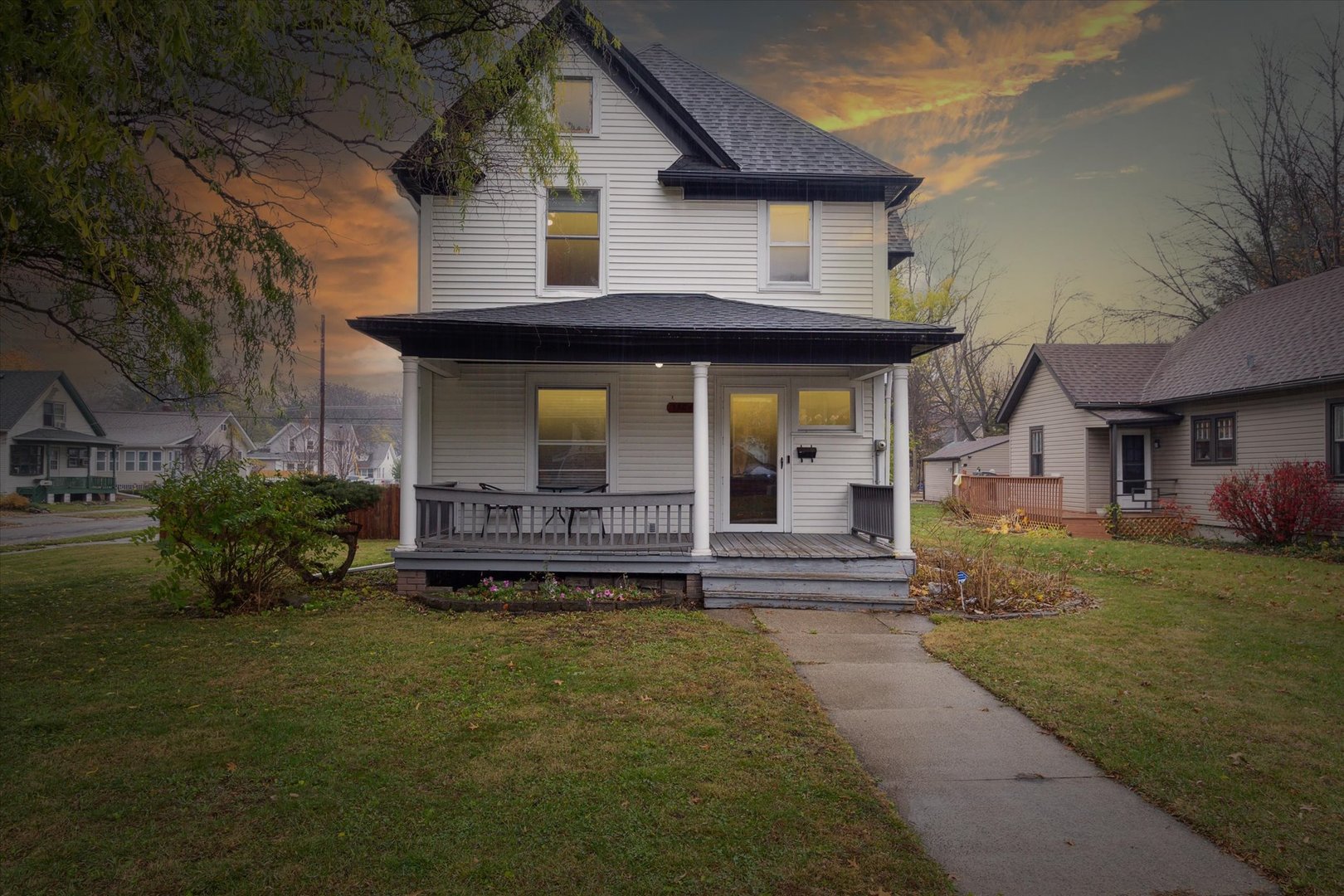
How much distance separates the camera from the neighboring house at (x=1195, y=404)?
15.0 meters

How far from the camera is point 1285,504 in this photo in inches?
564

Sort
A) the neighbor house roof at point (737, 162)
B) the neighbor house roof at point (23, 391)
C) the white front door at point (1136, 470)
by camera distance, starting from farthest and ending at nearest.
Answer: the neighbor house roof at point (23, 391) → the white front door at point (1136, 470) → the neighbor house roof at point (737, 162)

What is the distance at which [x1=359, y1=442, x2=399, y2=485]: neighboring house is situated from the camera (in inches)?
2201

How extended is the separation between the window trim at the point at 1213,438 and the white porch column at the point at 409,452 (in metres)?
18.6

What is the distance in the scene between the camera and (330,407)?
213 feet

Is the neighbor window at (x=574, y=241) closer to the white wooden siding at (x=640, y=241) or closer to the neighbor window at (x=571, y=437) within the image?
the white wooden siding at (x=640, y=241)

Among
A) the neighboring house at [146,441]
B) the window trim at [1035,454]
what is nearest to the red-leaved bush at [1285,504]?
the window trim at [1035,454]

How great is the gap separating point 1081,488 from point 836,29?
14224 mm

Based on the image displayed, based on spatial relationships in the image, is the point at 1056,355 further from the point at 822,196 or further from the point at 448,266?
the point at 448,266

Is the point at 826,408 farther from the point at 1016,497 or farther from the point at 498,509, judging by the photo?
the point at 1016,497

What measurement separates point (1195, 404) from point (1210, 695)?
53.7 ft

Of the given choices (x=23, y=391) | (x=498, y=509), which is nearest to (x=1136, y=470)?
(x=498, y=509)

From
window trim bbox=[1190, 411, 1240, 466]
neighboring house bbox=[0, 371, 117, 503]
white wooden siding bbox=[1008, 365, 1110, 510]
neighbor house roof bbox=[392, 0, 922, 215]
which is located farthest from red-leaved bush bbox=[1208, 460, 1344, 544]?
neighboring house bbox=[0, 371, 117, 503]

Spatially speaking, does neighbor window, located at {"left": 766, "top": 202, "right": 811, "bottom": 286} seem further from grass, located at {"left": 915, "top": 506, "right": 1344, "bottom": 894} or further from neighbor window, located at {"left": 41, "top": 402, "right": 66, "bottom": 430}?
neighbor window, located at {"left": 41, "top": 402, "right": 66, "bottom": 430}
